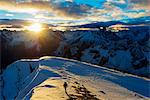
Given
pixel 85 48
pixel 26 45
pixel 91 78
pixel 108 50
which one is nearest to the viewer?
pixel 91 78

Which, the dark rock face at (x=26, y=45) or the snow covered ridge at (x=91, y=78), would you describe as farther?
the dark rock face at (x=26, y=45)

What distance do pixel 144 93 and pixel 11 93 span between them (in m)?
16.0

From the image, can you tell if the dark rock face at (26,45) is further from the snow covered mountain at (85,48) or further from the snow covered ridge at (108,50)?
the snow covered ridge at (108,50)

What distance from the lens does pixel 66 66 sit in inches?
1001

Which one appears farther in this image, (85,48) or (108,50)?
(85,48)

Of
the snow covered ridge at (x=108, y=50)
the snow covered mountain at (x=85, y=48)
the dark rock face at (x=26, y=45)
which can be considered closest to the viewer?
the snow covered ridge at (x=108, y=50)

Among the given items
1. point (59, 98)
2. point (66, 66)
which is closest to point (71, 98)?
point (59, 98)

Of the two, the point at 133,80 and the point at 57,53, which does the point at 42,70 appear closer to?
the point at 133,80

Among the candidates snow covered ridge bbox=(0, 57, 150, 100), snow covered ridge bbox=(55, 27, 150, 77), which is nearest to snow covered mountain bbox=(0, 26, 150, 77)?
snow covered ridge bbox=(55, 27, 150, 77)

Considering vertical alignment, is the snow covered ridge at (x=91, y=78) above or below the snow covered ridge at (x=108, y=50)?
above

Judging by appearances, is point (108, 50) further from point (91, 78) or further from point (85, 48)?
point (91, 78)

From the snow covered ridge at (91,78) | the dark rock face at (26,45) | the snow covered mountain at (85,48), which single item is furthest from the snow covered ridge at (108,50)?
the snow covered ridge at (91,78)

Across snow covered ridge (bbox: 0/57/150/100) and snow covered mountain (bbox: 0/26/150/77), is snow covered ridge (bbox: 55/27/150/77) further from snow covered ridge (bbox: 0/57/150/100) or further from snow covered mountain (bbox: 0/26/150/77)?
snow covered ridge (bbox: 0/57/150/100)

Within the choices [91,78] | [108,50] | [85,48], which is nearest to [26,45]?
[85,48]
